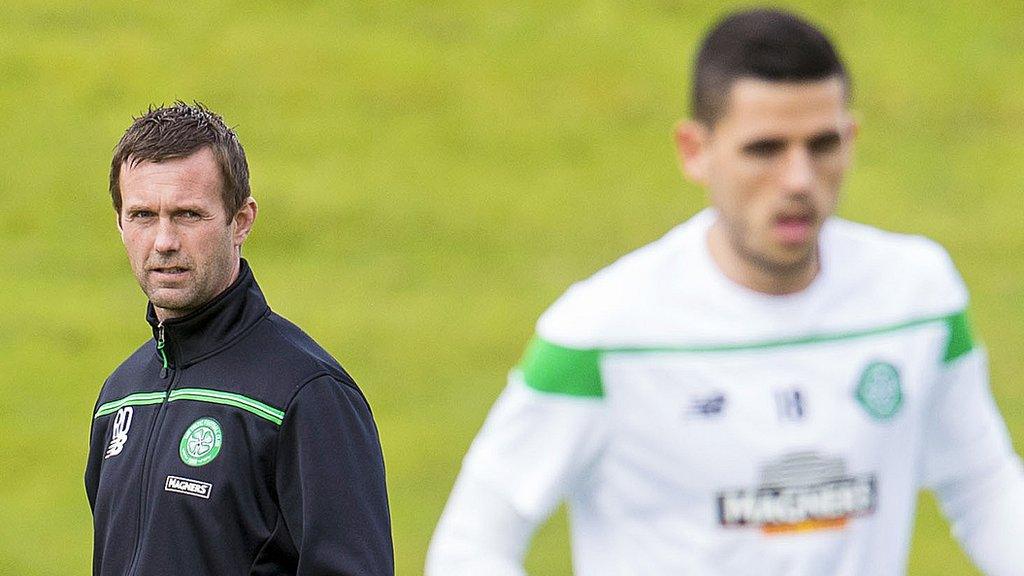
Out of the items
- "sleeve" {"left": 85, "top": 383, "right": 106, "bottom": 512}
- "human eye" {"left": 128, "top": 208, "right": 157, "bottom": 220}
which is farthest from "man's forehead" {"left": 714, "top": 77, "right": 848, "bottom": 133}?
"sleeve" {"left": 85, "top": 383, "right": 106, "bottom": 512}

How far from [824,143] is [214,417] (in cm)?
167

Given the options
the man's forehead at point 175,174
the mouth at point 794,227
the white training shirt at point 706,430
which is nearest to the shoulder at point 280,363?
the man's forehead at point 175,174

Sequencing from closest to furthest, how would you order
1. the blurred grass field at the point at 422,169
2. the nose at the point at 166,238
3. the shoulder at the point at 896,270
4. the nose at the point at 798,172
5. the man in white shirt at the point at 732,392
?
the nose at the point at 798,172
the man in white shirt at the point at 732,392
the shoulder at the point at 896,270
the nose at the point at 166,238
the blurred grass field at the point at 422,169

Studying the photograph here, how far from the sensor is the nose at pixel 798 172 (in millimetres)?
3693

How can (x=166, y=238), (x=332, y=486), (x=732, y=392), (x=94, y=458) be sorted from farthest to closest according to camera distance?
1. (x=94, y=458)
2. (x=166, y=238)
3. (x=332, y=486)
4. (x=732, y=392)

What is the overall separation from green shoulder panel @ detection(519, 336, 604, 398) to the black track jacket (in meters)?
0.83

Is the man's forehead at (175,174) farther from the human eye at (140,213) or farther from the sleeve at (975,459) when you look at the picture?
the sleeve at (975,459)

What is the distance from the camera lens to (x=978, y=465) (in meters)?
4.12

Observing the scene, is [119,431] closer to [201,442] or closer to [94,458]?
[94,458]

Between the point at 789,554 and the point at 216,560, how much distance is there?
4.53 ft

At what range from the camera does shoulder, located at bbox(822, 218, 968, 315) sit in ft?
13.3

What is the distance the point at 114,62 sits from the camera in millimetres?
20359

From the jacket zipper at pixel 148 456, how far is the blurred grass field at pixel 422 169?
916 centimetres

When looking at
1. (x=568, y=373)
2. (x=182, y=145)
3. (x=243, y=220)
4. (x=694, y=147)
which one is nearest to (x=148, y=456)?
(x=243, y=220)
